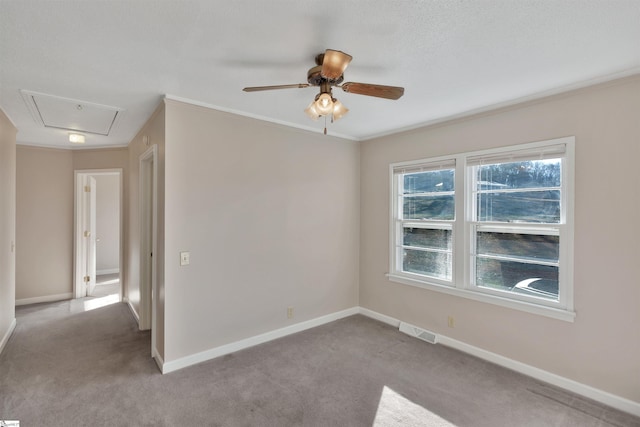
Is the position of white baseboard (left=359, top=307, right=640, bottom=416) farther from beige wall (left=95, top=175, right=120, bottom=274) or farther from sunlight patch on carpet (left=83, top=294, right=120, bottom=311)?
beige wall (left=95, top=175, right=120, bottom=274)

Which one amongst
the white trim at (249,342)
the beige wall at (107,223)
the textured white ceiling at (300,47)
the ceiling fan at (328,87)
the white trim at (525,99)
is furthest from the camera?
the beige wall at (107,223)

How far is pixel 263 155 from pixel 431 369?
107 inches

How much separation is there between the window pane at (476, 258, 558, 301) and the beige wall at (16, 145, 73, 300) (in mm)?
5999

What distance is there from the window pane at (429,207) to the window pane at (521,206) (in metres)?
0.33

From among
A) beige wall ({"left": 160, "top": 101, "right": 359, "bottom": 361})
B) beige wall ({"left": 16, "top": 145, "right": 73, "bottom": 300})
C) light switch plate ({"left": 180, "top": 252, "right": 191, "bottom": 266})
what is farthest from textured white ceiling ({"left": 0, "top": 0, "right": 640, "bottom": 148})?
beige wall ({"left": 16, "top": 145, "right": 73, "bottom": 300})

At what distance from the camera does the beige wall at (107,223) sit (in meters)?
6.79

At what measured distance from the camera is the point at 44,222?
15.5 feet

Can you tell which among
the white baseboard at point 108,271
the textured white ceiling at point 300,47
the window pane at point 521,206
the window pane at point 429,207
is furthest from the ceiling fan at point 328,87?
the white baseboard at point 108,271

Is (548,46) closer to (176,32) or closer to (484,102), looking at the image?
(484,102)

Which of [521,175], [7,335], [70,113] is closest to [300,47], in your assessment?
[521,175]

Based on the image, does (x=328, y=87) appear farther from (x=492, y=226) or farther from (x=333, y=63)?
(x=492, y=226)

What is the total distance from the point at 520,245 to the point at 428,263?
3.39 feet

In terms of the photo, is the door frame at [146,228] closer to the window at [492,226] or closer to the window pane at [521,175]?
the window at [492,226]

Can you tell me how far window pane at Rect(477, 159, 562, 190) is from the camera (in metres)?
2.67
